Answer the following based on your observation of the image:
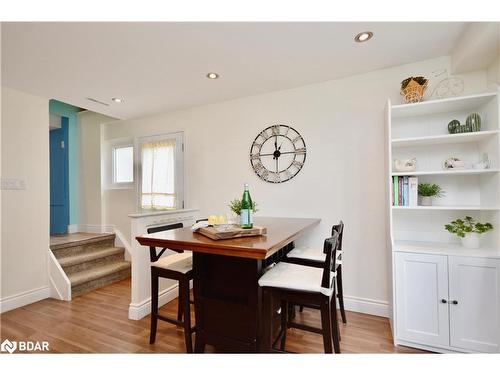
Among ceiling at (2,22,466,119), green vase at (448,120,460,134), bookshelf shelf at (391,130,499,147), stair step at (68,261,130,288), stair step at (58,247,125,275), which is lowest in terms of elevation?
stair step at (68,261,130,288)

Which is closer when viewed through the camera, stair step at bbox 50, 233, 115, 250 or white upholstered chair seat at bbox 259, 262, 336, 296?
white upholstered chair seat at bbox 259, 262, 336, 296

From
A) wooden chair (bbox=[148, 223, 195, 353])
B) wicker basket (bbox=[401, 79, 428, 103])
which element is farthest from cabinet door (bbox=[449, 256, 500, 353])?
wooden chair (bbox=[148, 223, 195, 353])

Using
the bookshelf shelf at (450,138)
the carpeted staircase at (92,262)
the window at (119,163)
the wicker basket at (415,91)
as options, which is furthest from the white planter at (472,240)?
the window at (119,163)

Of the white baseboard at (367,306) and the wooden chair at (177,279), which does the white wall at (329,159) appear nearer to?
the white baseboard at (367,306)

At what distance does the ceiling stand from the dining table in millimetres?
1472

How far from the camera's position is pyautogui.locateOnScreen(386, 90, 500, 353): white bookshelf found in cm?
170

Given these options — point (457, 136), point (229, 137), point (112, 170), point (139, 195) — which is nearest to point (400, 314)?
point (457, 136)

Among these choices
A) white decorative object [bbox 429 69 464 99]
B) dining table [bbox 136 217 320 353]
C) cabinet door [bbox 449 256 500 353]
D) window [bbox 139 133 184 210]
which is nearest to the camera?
dining table [bbox 136 217 320 353]

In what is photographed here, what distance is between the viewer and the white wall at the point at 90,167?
4.16 m

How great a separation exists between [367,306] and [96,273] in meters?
3.26

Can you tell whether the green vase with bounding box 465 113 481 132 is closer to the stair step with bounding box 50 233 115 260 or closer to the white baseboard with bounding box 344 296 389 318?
the white baseboard with bounding box 344 296 389 318

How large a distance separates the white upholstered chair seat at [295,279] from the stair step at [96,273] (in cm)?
263

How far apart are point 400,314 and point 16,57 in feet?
12.2

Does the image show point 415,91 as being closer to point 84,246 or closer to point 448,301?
point 448,301
